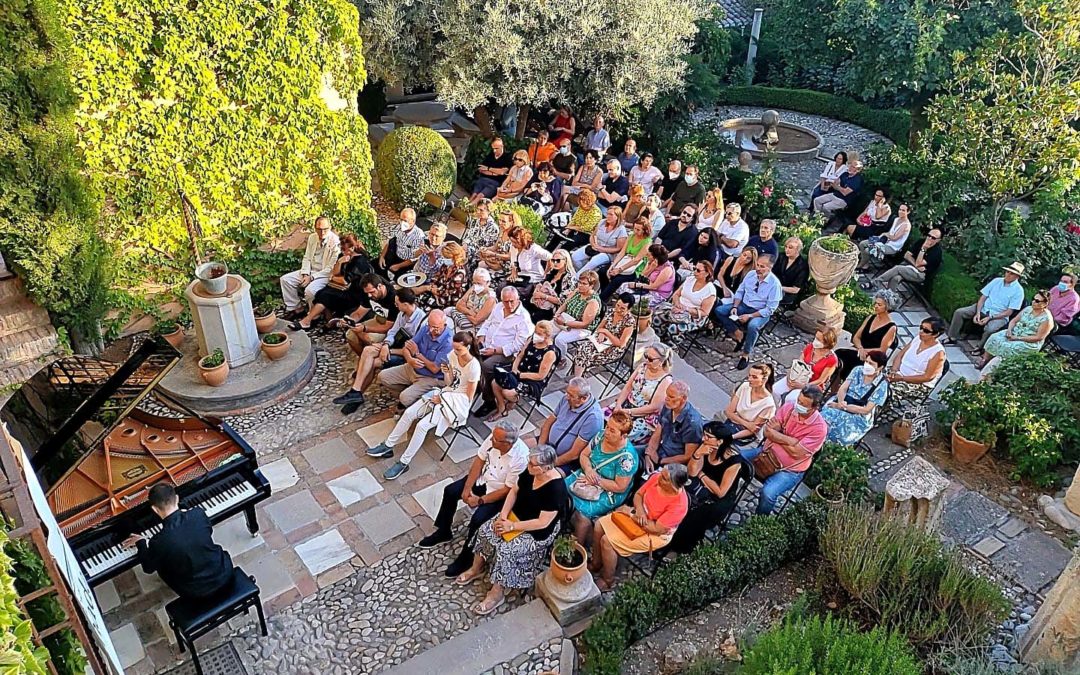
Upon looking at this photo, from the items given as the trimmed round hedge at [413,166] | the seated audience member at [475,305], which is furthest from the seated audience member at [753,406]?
the trimmed round hedge at [413,166]

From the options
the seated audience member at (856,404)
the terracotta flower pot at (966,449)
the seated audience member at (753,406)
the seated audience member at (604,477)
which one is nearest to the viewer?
the seated audience member at (604,477)

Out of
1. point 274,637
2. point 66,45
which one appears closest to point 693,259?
point 274,637

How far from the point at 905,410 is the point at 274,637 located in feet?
20.8

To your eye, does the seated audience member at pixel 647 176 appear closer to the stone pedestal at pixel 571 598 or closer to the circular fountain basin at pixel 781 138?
the circular fountain basin at pixel 781 138

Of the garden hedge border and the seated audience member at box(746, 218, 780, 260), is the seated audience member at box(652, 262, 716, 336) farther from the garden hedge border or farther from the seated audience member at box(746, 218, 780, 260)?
the garden hedge border

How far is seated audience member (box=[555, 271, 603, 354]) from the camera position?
8688mm

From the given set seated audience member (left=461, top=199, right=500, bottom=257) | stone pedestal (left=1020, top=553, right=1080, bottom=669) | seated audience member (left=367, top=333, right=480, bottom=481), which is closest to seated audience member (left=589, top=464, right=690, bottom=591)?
seated audience member (left=367, top=333, right=480, bottom=481)

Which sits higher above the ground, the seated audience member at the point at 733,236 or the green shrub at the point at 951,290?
the seated audience member at the point at 733,236

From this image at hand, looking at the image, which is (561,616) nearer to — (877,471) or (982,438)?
(877,471)

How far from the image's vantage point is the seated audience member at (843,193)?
12.3 metres

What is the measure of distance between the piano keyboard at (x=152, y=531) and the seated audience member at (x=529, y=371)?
2.74 metres

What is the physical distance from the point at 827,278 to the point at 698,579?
4823 millimetres

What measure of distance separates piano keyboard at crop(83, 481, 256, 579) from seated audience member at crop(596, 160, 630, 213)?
7038 millimetres

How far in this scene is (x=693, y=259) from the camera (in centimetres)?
1030
